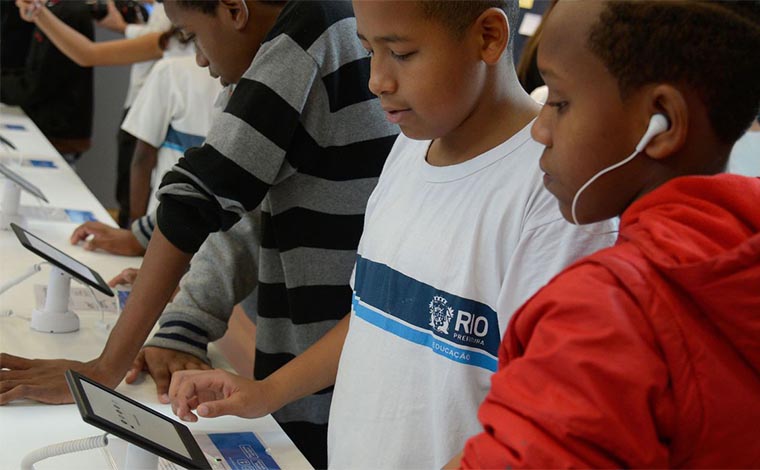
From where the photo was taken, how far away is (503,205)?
0.93m

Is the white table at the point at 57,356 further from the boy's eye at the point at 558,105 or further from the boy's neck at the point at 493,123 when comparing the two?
the boy's eye at the point at 558,105

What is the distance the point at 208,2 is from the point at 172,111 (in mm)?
1658

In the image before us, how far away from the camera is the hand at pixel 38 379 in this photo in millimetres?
1221

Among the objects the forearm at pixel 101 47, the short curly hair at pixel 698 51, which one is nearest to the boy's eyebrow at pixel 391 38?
the short curly hair at pixel 698 51

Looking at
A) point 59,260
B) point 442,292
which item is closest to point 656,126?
point 442,292

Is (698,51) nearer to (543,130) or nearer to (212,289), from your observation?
(543,130)

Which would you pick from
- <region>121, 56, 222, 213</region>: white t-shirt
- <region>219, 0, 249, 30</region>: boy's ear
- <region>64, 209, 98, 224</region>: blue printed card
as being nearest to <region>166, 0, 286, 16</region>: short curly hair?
<region>219, 0, 249, 30</region>: boy's ear

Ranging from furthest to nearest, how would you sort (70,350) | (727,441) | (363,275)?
(70,350) → (363,275) → (727,441)

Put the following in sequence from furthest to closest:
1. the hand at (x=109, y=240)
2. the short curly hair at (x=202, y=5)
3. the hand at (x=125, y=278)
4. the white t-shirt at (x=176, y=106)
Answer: the white t-shirt at (x=176, y=106), the hand at (x=109, y=240), the hand at (x=125, y=278), the short curly hair at (x=202, y=5)

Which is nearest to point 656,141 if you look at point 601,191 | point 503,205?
point 601,191

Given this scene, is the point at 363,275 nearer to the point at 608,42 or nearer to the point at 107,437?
the point at 107,437

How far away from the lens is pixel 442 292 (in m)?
0.95

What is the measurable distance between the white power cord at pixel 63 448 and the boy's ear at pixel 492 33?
595 millimetres

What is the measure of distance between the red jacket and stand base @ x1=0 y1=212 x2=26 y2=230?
181cm
